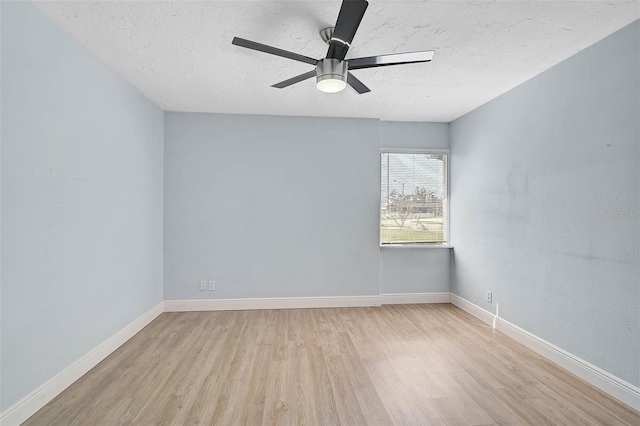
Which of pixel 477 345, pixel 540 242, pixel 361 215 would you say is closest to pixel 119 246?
pixel 361 215

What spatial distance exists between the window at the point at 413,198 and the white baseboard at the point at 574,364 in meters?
1.31

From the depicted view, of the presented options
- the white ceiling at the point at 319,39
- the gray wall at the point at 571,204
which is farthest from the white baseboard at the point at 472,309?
the white ceiling at the point at 319,39

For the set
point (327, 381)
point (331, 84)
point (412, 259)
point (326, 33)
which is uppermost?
point (326, 33)

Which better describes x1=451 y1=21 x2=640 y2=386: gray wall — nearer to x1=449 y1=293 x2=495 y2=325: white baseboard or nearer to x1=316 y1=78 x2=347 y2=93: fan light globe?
x1=449 y1=293 x2=495 y2=325: white baseboard

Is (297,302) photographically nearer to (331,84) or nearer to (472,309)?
(472,309)

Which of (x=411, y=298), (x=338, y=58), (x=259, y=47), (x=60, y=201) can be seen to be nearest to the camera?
(x=259, y=47)

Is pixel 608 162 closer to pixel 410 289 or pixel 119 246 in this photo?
pixel 410 289

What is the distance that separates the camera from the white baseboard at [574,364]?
211 cm

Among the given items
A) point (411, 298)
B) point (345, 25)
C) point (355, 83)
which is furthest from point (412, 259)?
point (345, 25)

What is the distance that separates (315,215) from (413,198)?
1451 millimetres

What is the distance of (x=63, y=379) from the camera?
2236 millimetres

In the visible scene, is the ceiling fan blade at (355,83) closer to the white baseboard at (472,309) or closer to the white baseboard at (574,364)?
the white baseboard at (574,364)

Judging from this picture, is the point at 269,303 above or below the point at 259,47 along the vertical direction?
below

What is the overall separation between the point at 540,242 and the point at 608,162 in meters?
0.88
